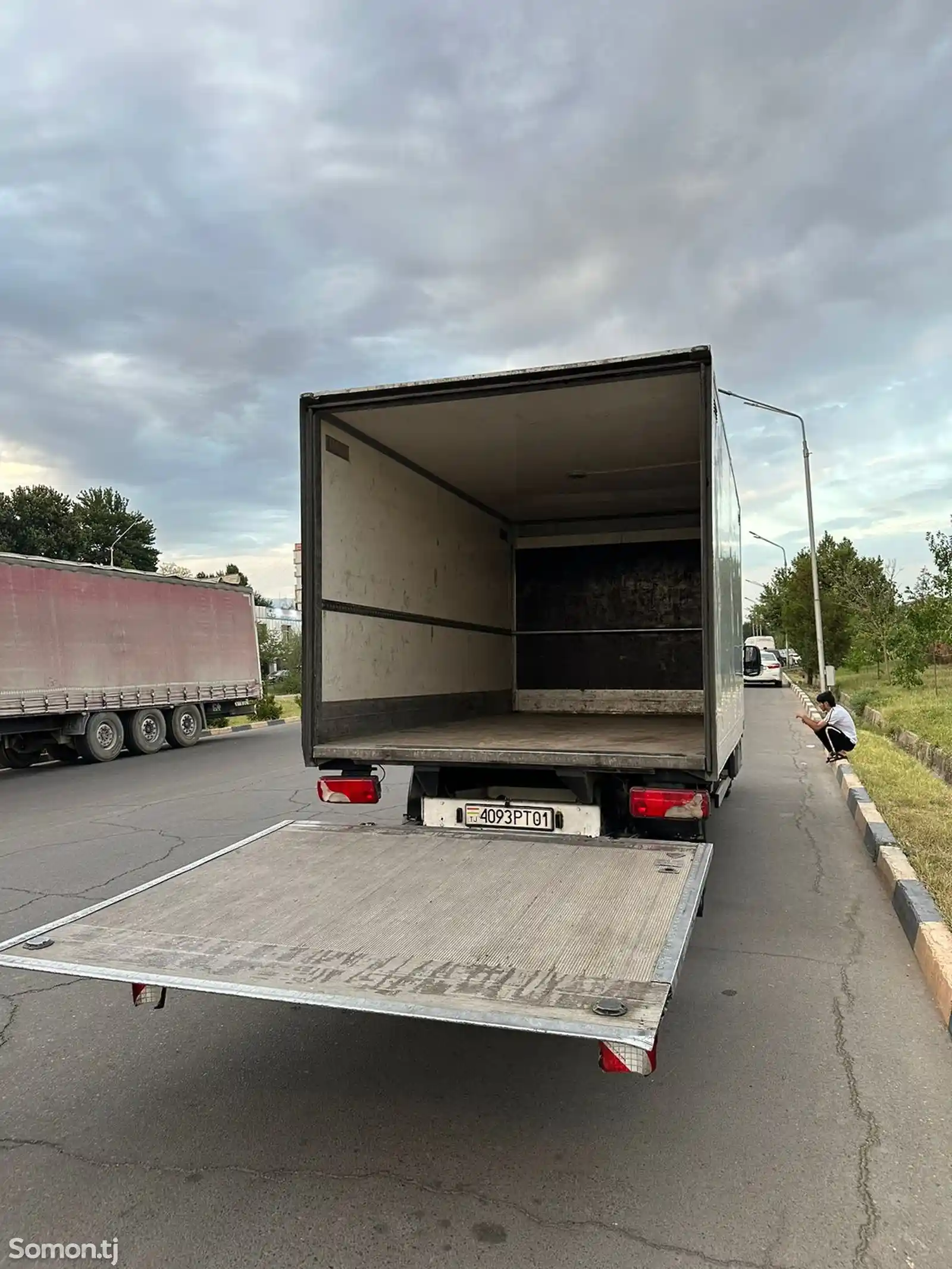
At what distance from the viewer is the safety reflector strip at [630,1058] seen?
2.45 meters

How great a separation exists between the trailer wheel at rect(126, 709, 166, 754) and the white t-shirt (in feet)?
37.8

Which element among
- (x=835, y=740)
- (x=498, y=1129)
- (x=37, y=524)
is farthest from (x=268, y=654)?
(x=498, y=1129)

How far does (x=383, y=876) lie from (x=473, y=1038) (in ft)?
2.71

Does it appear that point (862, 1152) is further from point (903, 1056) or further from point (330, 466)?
point (330, 466)

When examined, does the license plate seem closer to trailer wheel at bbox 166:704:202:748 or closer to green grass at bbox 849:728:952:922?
green grass at bbox 849:728:952:922

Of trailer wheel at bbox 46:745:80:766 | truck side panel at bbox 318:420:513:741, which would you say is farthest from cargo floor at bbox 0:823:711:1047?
trailer wheel at bbox 46:745:80:766

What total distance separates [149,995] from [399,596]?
3.81 m

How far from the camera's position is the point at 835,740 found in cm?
1213

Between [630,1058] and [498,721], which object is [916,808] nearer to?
[498,721]

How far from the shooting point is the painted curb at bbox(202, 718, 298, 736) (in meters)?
21.8

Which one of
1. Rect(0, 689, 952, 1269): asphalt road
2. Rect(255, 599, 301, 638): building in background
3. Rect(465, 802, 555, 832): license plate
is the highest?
Rect(255, 599, 301, 638): building in background

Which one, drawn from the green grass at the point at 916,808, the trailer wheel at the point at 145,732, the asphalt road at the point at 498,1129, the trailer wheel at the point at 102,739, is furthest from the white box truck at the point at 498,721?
the trailer wheel at the point at 145,732

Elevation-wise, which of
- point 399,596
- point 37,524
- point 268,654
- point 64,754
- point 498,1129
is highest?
point 37,524

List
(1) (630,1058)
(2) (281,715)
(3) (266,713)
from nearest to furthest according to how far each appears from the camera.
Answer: (1) (630,1058), (3) (266,713), (2) (281,715)
